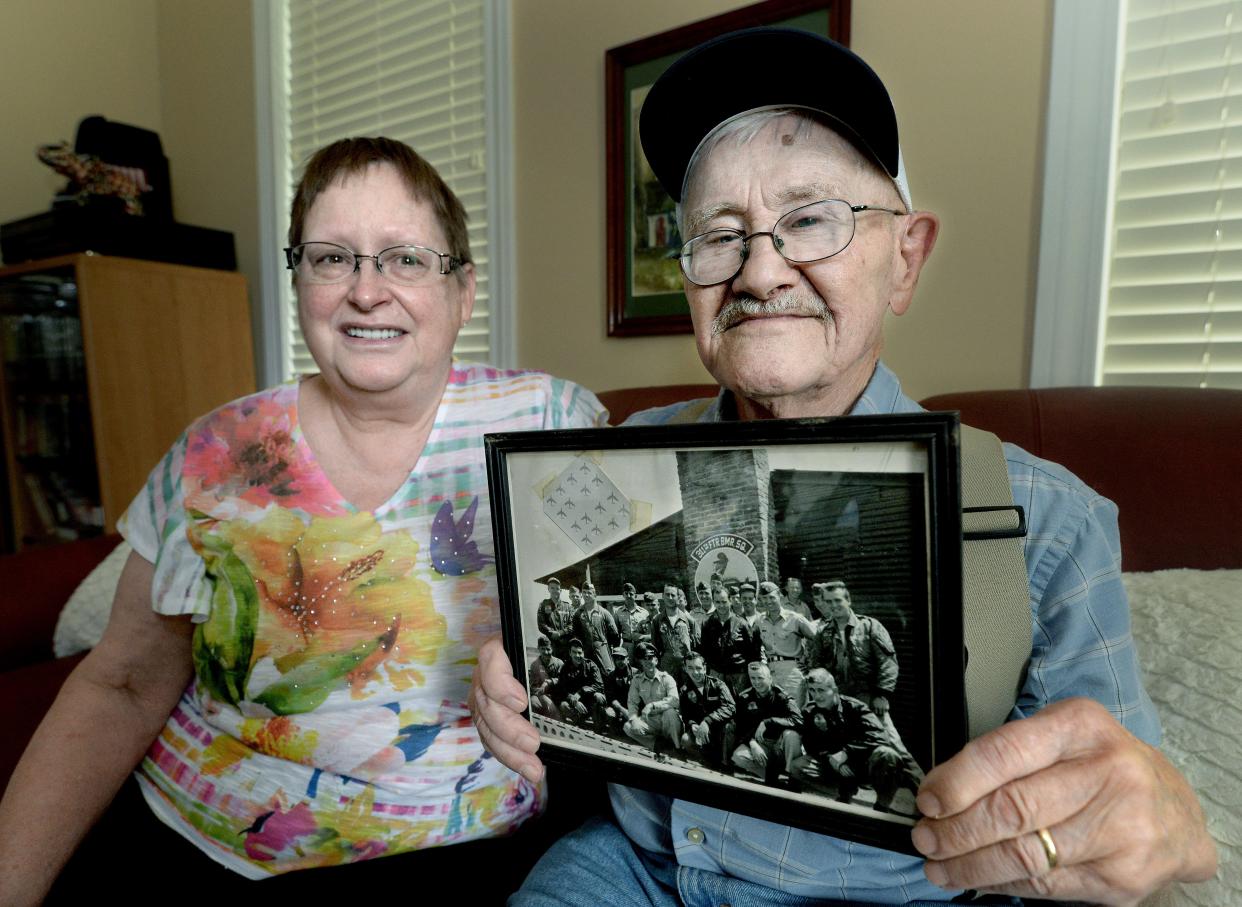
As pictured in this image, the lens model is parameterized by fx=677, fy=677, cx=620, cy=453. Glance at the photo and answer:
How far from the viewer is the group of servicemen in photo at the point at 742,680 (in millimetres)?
504

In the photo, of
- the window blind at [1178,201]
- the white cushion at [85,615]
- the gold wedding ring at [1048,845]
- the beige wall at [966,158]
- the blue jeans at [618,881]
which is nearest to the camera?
the gold wedding ring at [1048,845]

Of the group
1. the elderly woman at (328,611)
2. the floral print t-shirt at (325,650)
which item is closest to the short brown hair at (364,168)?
the elderly woman at (328,611)

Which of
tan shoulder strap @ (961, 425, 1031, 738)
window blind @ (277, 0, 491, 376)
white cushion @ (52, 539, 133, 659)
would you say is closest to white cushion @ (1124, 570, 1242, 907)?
tan shoulder strap @ (961, 425, 1031, 738)

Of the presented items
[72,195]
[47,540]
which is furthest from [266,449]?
[47,540]

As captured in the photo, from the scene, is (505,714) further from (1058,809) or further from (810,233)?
(810,233)

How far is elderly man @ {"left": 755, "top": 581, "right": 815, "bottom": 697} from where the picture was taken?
20.6 inches

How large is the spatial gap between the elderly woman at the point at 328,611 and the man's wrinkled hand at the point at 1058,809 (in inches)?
26.7

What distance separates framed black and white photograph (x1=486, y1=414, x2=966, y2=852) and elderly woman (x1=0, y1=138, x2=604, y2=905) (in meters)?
0.38

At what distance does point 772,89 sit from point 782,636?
56cm

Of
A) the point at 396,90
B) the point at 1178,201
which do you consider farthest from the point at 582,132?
the point at 1178,201

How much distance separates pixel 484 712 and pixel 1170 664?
0.84 m

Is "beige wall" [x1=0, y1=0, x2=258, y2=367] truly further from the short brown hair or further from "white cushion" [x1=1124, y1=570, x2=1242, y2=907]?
"white cushion" [x1=1124, y1=570, x2=1242, y2=907]

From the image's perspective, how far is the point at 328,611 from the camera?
0.98 meters

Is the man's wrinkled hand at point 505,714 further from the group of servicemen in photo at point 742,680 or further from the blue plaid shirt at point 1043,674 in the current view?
the blue plaid shirt at point 1043,674
